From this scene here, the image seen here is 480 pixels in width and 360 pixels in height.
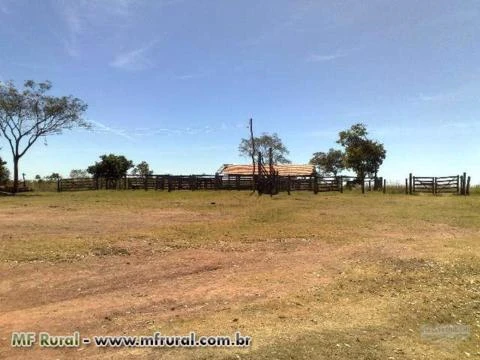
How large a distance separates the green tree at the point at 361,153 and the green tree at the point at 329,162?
20.7 m

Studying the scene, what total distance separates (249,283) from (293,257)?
94.0 inches

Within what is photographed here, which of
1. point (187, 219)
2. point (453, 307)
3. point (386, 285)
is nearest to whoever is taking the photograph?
point (453, 307)

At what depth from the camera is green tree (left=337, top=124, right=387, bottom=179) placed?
56.2m

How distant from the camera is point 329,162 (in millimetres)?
80375

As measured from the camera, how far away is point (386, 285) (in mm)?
7969

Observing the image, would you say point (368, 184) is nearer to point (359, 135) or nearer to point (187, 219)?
point (359, 135)

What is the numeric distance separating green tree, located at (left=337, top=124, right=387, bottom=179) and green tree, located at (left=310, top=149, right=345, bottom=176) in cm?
2069

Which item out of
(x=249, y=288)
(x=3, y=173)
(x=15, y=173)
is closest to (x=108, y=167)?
(x=3, y=173)

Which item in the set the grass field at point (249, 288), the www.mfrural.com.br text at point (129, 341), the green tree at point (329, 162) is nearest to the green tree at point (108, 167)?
the green tree at point (329, 162)

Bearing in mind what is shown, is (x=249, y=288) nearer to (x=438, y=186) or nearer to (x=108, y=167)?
(x=438, y=186)

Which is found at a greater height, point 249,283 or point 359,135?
point 359,135

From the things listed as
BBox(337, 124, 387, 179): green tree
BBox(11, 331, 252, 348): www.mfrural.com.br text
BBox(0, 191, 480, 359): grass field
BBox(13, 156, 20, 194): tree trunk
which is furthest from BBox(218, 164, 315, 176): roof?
BBox(11, 331, 252, 348): www.mfrural.com.br text

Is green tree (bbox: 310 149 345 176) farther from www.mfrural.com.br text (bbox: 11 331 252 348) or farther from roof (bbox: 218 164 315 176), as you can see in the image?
www.mfrural.com.br text (bbox: 11 331 252 348)

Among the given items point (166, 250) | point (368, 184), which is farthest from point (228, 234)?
point (368, 184)
